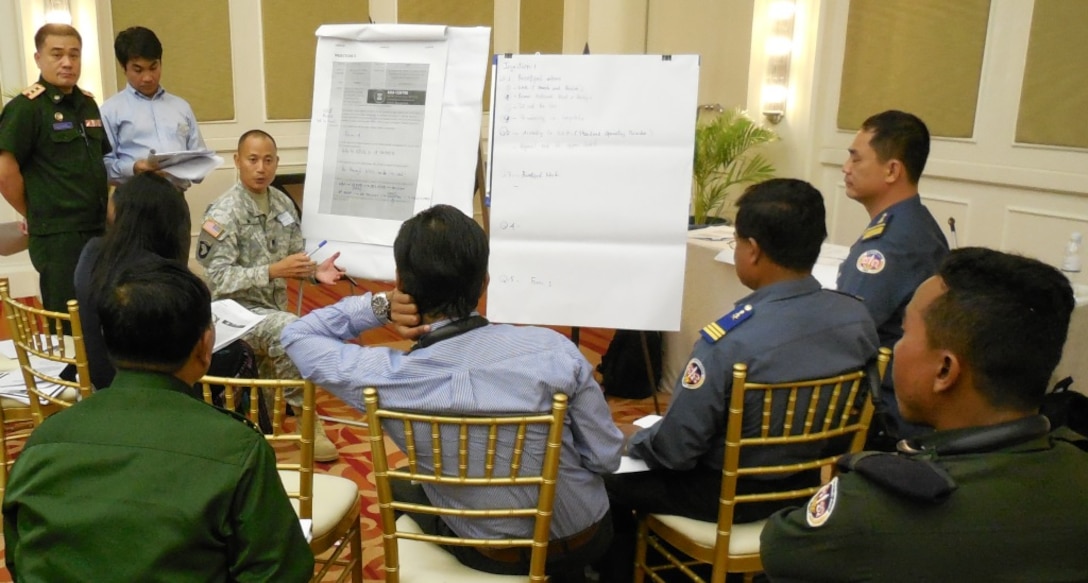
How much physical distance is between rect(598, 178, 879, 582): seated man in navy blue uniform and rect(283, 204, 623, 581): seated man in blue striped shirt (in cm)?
20

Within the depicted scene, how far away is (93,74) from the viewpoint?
5109 millimetres

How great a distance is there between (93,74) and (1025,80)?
5.31m

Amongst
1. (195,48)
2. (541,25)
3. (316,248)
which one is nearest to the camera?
(316,248)

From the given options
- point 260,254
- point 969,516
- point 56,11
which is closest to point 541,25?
point 56,11

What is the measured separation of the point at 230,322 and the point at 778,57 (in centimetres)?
440

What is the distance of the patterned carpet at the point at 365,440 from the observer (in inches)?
104

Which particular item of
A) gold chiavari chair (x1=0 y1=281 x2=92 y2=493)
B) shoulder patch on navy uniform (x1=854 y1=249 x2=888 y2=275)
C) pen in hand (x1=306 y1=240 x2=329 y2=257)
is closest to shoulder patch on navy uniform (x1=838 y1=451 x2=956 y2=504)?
shoulder patch on navy uniform (x1=854 y1=249 x2=888 y2=275)

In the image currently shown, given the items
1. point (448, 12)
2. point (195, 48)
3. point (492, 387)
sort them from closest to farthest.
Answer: point (492, 387)
point (195, 48)
point (448, 12)

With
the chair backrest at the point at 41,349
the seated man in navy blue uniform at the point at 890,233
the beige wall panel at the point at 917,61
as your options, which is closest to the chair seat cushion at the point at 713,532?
the seated man in navy blue uniform at the point at 890,233

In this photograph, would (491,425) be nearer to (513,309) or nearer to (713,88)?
(513,309)

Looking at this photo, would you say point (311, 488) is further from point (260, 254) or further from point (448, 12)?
point (448, 12)

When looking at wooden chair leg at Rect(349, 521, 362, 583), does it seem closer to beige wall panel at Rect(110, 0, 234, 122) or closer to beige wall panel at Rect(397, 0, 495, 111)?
beige wall panel at Rect(110, 0, 234, 122)

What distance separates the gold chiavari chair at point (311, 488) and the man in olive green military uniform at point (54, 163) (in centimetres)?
176

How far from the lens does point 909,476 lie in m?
0.97
